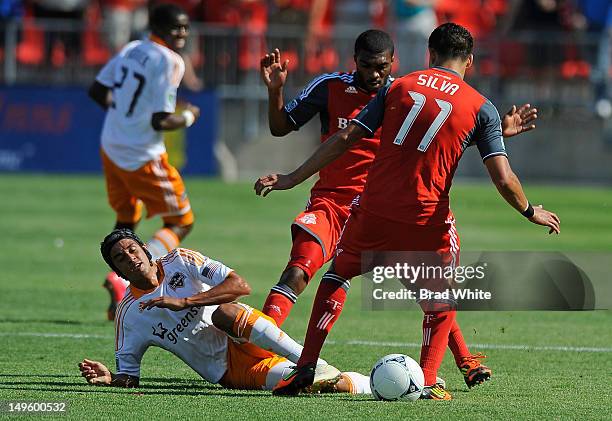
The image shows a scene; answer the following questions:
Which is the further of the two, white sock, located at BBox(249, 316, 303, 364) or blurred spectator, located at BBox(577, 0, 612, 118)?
blurred spectator, located at BBox(577, 0, 612, 118)

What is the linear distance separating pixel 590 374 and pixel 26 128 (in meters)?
16.9

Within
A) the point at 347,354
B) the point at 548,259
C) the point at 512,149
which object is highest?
the point at 548,259

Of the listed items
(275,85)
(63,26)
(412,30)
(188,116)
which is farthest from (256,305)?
(63,26)

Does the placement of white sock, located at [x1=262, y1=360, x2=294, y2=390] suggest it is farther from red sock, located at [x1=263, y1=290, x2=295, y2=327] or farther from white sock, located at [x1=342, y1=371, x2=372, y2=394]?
red sock, located at [x1=263, y1=290, x2=295, y2=327]

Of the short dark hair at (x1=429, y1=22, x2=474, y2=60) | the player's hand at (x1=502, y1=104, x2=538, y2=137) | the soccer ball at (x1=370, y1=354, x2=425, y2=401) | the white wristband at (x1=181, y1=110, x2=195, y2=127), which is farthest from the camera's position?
the white wristband at (x1=181, y1=110, x2=195, y2=127)

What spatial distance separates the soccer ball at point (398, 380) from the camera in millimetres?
6984

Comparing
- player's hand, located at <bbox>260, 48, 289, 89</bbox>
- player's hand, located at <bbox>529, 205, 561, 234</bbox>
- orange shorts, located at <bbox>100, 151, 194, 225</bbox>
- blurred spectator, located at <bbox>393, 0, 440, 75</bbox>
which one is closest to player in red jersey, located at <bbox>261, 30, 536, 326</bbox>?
player's hand, located at <bbox>260, 48, 289, 89</bbox>

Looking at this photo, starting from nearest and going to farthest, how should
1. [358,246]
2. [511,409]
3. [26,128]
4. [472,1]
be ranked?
[511,409]
[358,246]
[26,128]
[472,1]

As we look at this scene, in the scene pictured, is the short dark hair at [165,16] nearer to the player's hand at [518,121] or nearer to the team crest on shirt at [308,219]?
the team crest on shirt at [308,219]

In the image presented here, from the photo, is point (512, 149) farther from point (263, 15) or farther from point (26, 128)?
point (26, 128)

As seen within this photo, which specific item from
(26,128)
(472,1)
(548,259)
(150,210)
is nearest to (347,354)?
(548,259)

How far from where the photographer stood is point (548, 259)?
927 centimetres

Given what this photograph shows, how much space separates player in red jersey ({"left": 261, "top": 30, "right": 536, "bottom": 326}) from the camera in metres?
8.14

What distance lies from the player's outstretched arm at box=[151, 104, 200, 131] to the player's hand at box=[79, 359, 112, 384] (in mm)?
3969
